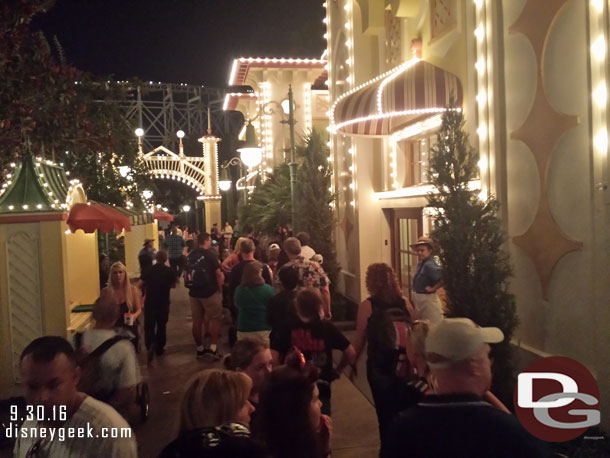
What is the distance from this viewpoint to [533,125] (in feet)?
20.3

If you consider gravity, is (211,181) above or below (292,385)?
above

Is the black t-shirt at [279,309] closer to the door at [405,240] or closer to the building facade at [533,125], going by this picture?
the building facade at [533,125]

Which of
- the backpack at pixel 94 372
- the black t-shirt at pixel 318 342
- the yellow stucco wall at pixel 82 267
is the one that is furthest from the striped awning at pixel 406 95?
the yellow stucco wall at pixel 82 267

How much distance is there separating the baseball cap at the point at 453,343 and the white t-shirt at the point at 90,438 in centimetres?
148

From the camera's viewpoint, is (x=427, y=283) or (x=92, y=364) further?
(x=427, y=283)

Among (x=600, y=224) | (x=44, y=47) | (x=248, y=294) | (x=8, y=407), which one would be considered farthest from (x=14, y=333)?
(x=600, y=224)

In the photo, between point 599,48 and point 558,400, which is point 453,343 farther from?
point 599,48

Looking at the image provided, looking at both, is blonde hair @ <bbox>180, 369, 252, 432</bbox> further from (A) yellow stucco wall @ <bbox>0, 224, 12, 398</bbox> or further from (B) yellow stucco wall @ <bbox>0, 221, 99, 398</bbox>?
(A) yellow stucco wall @ <bbox>0, 224, 12, 398</bbox>

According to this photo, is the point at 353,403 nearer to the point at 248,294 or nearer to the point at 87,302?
the point at 248,294

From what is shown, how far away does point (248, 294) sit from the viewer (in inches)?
260

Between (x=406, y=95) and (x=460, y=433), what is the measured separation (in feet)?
22.6

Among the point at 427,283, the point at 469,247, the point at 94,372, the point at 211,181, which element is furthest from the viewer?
the point at 211,181

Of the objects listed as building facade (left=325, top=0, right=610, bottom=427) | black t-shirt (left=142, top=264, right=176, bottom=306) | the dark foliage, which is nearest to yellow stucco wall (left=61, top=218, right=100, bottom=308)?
black t-shirt (left=142, top=264, right=176, bottom=306)

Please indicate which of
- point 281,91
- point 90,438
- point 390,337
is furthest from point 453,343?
point 281,91
